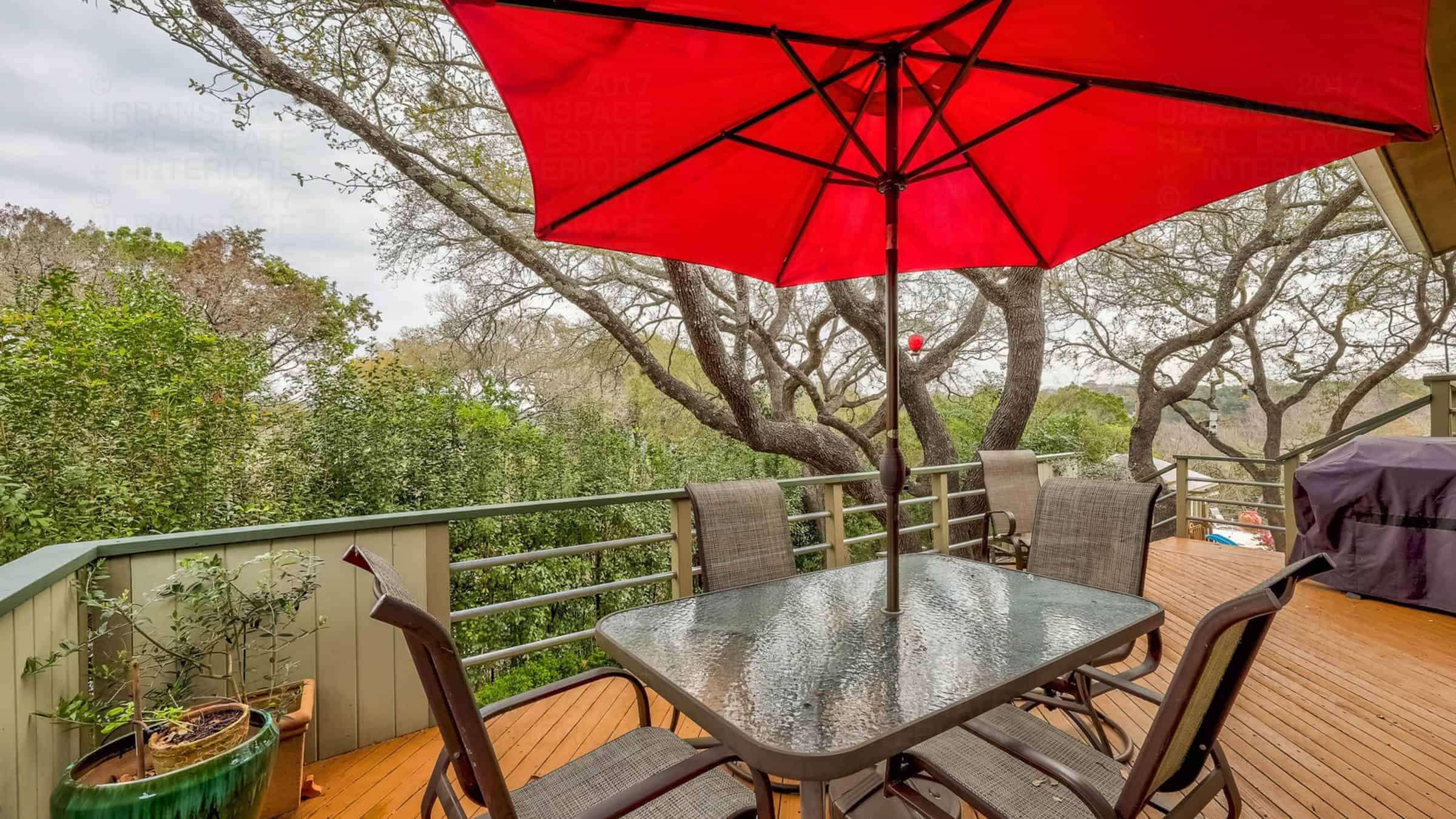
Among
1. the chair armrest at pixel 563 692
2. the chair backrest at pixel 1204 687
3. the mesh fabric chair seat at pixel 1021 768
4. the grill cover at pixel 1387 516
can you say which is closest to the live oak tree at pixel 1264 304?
the grill cover at pixel 1387 516

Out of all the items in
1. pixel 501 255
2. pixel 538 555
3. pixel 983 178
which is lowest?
pixel 538 555

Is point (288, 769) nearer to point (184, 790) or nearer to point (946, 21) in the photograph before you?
point (184, 790)

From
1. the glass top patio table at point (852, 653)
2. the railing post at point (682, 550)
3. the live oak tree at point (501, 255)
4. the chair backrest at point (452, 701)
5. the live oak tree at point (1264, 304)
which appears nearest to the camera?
the chair backrest at point (452, 701)

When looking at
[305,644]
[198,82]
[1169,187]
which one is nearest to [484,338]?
[198,82]

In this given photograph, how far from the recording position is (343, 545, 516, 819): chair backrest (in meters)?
0.81

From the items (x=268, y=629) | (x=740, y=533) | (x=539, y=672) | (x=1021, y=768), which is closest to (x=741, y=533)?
(x=740, y=533)

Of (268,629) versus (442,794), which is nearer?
(442,794)

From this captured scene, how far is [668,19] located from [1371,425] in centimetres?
632

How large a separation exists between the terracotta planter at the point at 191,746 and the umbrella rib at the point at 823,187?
2244 mm

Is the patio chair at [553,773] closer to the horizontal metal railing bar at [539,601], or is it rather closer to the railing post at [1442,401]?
the horizontal metal railing bar at [539,601]

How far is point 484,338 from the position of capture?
284 inches

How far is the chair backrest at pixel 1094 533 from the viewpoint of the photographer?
6.19 feet

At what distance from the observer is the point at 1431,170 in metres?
2.52

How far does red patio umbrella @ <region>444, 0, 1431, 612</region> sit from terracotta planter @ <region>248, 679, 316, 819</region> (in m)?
1.78
